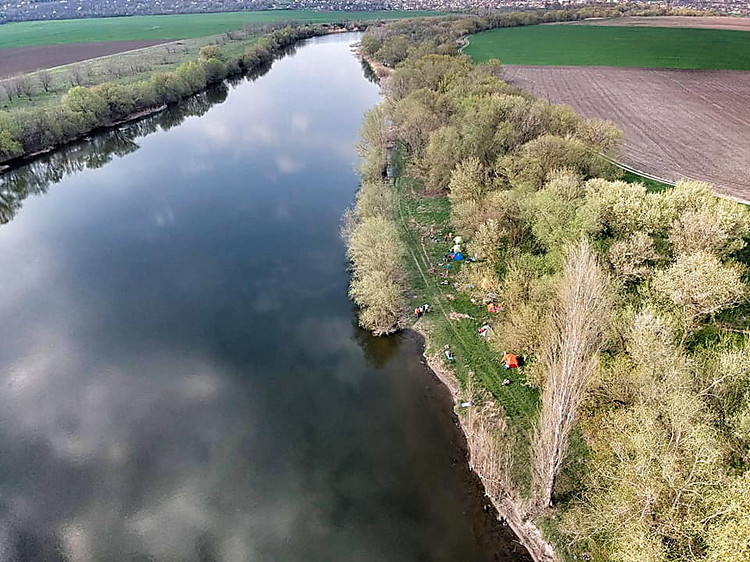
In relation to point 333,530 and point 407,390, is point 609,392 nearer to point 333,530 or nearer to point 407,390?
point 407,390

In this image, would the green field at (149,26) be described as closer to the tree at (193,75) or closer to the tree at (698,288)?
the tree at (193,75)

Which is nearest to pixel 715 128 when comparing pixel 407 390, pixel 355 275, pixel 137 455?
pixel 355 275

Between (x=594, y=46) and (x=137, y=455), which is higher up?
(x=594, y=46)

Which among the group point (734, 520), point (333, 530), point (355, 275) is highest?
point (734, 520)

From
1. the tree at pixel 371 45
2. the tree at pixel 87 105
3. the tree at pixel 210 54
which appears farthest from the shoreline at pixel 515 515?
the tree at pixel 371 45

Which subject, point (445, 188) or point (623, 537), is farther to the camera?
point (445, 188)

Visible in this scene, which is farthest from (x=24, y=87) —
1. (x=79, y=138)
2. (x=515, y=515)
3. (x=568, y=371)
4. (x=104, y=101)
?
(x=568, y=371)

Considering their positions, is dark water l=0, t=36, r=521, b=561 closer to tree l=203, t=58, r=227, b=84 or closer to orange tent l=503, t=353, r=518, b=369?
orange tent l=503, t=353, r=518, b=369
